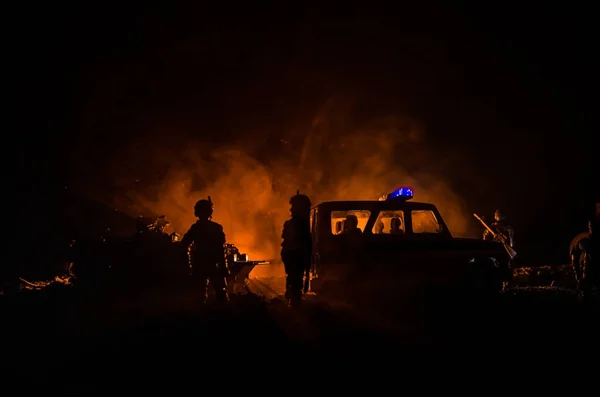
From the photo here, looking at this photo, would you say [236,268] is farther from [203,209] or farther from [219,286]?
[203,209]

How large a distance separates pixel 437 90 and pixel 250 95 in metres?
8.68

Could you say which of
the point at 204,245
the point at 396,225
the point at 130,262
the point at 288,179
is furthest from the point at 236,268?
the point at 288,179

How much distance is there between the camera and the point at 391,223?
856 cm

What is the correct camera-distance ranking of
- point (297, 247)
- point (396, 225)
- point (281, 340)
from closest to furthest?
point (281, 340)
point (297, 247)
point (396, 225)

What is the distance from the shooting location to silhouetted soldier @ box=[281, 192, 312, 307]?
7.57 m

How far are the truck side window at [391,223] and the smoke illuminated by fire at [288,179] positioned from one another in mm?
11792

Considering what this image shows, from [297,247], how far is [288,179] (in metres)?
14.9

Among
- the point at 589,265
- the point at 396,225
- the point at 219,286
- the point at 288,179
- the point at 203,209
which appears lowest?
the point at 219,286

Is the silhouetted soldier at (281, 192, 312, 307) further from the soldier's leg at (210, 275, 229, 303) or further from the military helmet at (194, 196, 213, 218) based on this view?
the military helmet at (194, 196, 213, 218)

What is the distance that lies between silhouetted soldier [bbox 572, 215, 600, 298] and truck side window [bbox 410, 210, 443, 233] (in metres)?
2.22

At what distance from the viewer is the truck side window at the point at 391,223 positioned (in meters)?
8.48

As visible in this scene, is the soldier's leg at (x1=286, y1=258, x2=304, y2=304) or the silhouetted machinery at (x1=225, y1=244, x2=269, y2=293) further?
the silhouetted machinery at (x1=225, y1=244, x2=269, y2=293)

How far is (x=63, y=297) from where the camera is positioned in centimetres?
1041

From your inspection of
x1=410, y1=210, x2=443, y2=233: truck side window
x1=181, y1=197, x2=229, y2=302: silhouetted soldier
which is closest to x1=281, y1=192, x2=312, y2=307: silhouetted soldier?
x1=181, y1=197, x2=229, y2=302: silhouetted soldier
